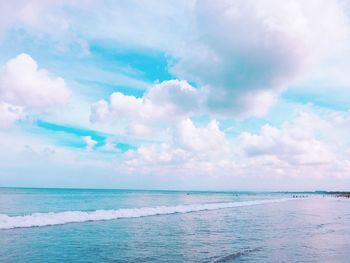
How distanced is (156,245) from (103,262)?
4.34 m

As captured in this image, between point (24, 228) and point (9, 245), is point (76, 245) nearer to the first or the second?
point (9, 245)

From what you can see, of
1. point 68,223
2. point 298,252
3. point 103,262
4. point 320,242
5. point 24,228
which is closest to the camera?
point 103,262

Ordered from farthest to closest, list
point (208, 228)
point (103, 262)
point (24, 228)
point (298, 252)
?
point (208, 228)
point (24, 228)
point (298, 252)
point (103, 262)

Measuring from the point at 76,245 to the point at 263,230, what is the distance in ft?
44.7

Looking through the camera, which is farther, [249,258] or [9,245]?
[9,245]

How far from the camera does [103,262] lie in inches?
567

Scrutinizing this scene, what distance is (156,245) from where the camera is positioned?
18.2 m

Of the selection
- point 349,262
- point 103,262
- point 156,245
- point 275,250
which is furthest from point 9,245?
point 349,262

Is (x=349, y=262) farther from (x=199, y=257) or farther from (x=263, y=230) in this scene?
(x=263, y=230)

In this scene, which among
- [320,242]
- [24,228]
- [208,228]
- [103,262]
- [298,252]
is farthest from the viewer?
[208,228]

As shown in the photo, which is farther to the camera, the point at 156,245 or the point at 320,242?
the point at 320,242

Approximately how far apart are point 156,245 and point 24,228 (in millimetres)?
10948

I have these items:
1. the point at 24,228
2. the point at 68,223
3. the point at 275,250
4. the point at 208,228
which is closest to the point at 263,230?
the point at 208,228

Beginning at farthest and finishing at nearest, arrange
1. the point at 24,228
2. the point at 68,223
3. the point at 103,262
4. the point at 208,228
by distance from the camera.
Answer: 1. the point at 68,223
2. the point at 208,228
3. the point at 24,228
4. the point at 103,262
